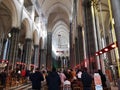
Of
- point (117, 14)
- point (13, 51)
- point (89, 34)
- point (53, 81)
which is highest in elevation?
point (89, 34)

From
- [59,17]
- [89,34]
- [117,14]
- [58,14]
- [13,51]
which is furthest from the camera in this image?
[59,17]

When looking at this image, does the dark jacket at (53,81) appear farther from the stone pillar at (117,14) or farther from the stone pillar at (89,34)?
the stone pillar at (89,34)

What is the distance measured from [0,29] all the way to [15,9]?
6953 millimetres

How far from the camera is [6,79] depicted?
27.0ft

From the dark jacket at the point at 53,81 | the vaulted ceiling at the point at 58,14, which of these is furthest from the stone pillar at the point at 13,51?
the vaulted ceiling at the point at 58,14

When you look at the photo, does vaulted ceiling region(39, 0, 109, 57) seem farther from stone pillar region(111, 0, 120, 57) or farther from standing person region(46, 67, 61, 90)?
standing person region(46, 67, 61, 90)

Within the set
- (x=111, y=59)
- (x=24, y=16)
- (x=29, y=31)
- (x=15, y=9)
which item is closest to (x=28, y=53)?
(x=29, y=31)

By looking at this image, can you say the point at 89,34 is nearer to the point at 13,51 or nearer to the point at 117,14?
the point at 117,14

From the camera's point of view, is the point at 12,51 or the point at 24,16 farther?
the point at 24,16

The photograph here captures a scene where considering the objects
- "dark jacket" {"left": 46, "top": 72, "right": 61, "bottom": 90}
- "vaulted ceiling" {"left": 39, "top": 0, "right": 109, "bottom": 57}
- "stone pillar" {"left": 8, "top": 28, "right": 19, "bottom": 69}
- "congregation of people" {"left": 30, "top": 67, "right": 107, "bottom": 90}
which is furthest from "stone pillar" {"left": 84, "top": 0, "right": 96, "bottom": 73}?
"stone pillar" {"left": 8, "top": 28, "right": 19, "bottom": 69}

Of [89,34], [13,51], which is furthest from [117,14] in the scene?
[13,51]

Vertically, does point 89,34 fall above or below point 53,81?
above

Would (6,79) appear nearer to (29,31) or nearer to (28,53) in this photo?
(28,53)

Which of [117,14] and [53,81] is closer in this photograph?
[117,14]
